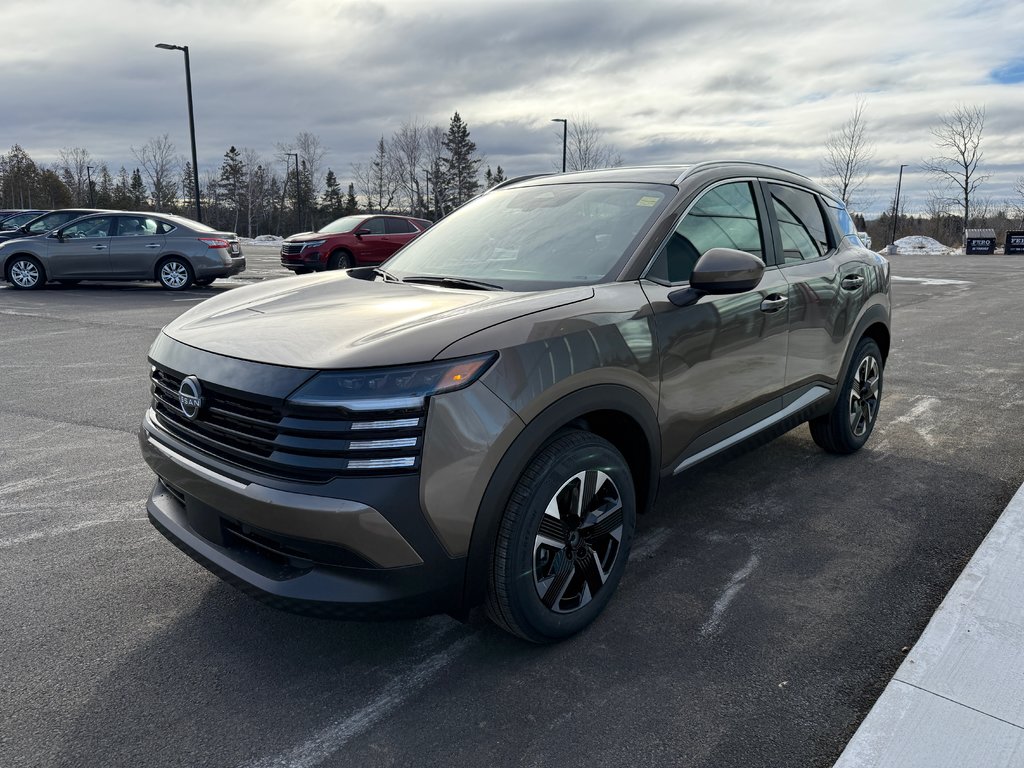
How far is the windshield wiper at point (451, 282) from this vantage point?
318 cm

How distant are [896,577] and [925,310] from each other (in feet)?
38.0

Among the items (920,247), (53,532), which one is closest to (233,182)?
(920,247)

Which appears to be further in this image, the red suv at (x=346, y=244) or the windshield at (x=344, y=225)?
the windshield at (x=344, y=225)

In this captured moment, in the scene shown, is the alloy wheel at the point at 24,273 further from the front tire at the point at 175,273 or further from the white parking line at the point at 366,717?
the white parking line at the point at 366,717

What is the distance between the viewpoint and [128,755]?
2.30 meters

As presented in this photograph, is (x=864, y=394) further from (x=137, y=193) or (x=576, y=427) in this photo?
(x=137, y=193)

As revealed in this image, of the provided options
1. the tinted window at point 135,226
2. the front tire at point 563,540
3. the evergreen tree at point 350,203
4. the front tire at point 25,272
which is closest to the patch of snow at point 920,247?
the tinted window at point 135,226

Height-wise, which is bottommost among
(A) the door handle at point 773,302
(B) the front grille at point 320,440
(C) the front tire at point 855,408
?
(C) the front tire at point 855,408

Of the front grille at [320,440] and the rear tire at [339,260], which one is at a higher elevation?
the front grille at [320,440]

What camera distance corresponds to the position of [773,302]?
12.4 feet

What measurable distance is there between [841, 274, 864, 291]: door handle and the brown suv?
2.20 feet

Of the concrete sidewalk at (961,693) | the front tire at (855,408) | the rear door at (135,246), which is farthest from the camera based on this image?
the rear door at (135,246)

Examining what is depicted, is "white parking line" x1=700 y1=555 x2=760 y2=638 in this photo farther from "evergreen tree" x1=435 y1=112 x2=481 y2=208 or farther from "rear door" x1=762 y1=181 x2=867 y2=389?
"evergreen tree" x1=435 y1=112 x2=481 y2=208

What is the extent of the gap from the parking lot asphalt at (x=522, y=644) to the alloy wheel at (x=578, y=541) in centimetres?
22
